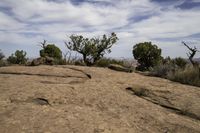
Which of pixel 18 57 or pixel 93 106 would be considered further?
pixel 18 57

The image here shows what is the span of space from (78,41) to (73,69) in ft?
71.3

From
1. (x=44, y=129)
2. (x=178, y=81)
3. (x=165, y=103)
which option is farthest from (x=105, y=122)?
(x=178, y=81)

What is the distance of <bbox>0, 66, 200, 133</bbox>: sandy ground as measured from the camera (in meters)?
5.69

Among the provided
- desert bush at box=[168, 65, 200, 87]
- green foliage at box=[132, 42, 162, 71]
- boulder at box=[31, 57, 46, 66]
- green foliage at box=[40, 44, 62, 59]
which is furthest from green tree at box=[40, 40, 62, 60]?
desert bush at box=[168, 65, 200, 87]

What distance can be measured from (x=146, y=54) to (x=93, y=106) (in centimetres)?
2637

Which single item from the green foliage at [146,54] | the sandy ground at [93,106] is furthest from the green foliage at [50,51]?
the sandy ground at [93,106]

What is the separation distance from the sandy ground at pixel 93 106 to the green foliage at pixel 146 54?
2254 centimetres

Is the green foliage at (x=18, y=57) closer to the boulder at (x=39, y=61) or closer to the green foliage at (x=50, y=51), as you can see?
the green foliage at (x=50, y=51)

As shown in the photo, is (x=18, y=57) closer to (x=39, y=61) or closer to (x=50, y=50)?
(x=50, y=50)

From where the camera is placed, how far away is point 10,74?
409 inches

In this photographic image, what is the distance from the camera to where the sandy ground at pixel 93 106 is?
5.69 m

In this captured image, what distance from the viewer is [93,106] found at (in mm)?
6887

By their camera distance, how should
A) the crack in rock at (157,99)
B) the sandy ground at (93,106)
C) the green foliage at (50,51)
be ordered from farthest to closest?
the green foliage at (50,51) < the crack in rock at (157,99) < the sandy ground at (93,106)

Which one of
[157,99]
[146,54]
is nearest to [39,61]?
[157,99]
